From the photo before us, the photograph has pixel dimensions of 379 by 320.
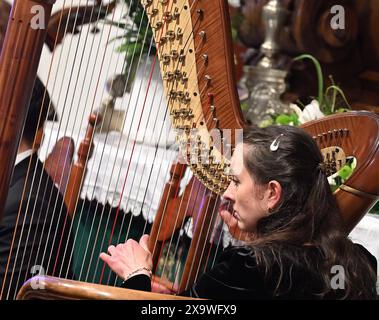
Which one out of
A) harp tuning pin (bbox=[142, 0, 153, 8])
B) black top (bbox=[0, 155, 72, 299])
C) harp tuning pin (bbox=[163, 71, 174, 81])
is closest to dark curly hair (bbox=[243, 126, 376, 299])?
harp tuning pin (bbox=[163, 71, 174, 81])

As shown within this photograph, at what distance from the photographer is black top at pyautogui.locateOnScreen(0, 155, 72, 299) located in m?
2.25

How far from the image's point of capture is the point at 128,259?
5.66ft

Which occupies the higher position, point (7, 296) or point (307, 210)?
point (307, 210)

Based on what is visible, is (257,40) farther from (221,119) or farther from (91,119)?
(221,119)

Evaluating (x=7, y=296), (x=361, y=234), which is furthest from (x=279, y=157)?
(x=7, y=296)

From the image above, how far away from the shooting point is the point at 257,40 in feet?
13.1

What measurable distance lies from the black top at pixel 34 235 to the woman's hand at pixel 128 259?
0.54 m

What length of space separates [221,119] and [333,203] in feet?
1.15

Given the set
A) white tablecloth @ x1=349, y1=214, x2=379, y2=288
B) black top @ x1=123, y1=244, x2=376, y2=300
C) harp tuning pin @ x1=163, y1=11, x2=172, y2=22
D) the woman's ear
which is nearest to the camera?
black top @ x1=123, y1=244, x2=376, y2=300

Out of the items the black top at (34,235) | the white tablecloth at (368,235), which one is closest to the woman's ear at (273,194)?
the white tablecloth at (368,235)

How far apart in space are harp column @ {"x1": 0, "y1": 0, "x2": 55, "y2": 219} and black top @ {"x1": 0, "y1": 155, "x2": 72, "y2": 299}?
58cm

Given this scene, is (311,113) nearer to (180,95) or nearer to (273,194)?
(180,95)

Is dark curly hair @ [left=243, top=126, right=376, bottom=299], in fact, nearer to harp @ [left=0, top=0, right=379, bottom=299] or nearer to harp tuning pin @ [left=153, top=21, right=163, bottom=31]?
harp @ [left=0, top=0, right=379, bottom=299]

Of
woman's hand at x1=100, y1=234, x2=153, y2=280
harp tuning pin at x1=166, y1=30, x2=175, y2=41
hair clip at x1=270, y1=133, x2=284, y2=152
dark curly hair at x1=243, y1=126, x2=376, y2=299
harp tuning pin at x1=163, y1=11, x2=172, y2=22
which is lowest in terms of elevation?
woman's hand at x1=100, y1=234, x2=153, y2=280
